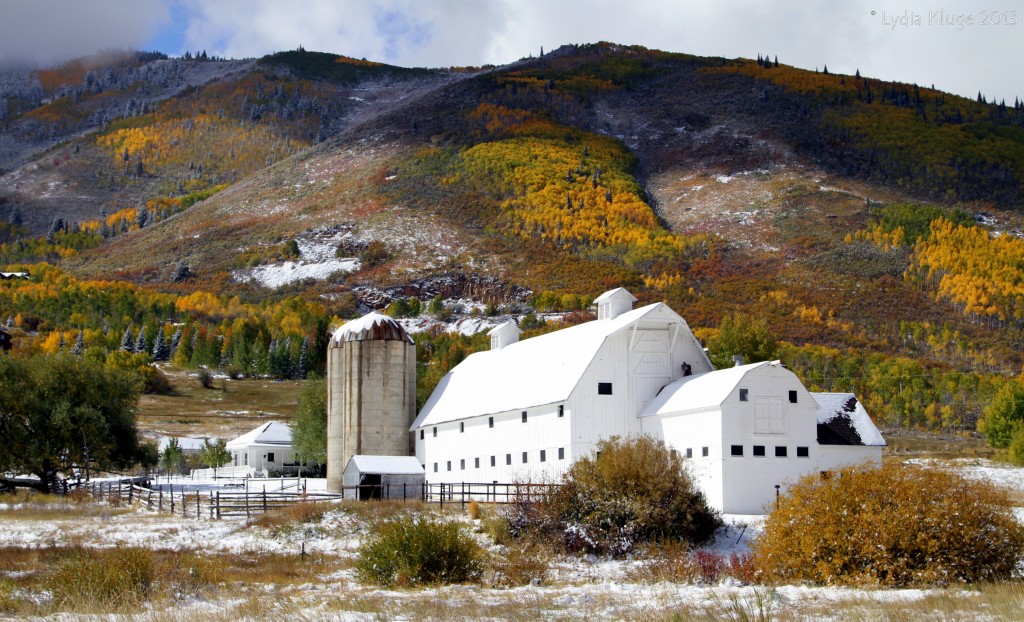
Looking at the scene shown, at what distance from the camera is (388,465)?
57438 mm

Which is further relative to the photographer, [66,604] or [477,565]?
[477,565]

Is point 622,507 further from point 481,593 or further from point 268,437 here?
point 268,437

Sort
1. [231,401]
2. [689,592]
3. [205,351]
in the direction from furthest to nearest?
[205,351] < [231,401] < [689,592]

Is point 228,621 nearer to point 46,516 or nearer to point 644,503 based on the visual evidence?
point 644,503

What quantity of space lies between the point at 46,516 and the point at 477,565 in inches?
881

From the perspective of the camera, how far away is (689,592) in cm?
2806

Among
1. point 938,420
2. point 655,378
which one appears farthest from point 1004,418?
point 655,378

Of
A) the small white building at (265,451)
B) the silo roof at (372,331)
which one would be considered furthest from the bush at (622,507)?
the small white building at (265,451)

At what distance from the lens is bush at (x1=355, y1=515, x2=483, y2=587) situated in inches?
1228

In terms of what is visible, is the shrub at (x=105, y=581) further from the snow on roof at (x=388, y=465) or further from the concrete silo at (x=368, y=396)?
the concrete silo at (x=368, y=396)

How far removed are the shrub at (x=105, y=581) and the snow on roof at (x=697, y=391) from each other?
85.4 feet

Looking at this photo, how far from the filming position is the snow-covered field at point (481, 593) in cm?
2322

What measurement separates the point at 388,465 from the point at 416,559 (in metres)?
26.4

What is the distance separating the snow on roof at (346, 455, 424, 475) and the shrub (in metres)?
26.8
